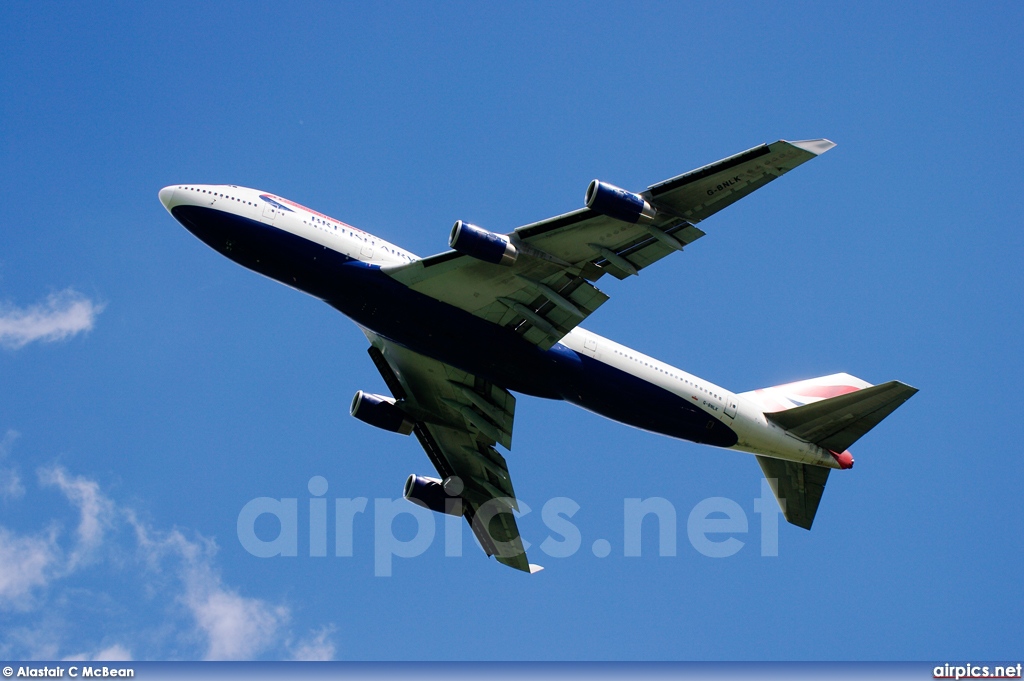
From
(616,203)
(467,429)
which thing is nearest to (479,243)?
(616,203)

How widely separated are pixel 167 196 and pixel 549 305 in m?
15.6

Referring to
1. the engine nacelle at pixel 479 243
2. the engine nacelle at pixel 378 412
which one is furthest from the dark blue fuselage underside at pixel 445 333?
the engine nacelle at pixel 378 412

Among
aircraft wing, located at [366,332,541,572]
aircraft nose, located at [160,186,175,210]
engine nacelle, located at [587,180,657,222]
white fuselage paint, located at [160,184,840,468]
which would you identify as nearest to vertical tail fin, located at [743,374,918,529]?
white fuselage paint, located at [160,184,840,468]

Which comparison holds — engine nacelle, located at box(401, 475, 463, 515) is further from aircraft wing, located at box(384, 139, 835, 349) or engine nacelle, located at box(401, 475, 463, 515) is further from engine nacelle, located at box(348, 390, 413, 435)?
aircraft wing, located at box(384, 139, 835, 349)

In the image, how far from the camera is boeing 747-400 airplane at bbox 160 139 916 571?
111 ft

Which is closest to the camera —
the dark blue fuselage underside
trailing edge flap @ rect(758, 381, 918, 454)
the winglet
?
the winglet

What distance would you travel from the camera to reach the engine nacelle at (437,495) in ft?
161

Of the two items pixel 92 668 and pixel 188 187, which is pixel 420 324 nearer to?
pixel 188 187

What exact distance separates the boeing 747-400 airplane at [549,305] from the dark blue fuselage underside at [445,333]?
0.05m

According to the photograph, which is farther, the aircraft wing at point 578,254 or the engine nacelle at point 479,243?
the engine nacelle at point 479,243

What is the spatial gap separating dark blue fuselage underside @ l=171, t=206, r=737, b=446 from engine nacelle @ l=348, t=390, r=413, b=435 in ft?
24.9

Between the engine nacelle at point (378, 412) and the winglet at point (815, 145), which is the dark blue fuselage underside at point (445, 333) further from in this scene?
the winglet at point (815, 145)

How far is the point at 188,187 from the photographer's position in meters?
37.9

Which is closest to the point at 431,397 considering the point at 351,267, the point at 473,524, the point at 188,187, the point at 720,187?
the point at 473,524
